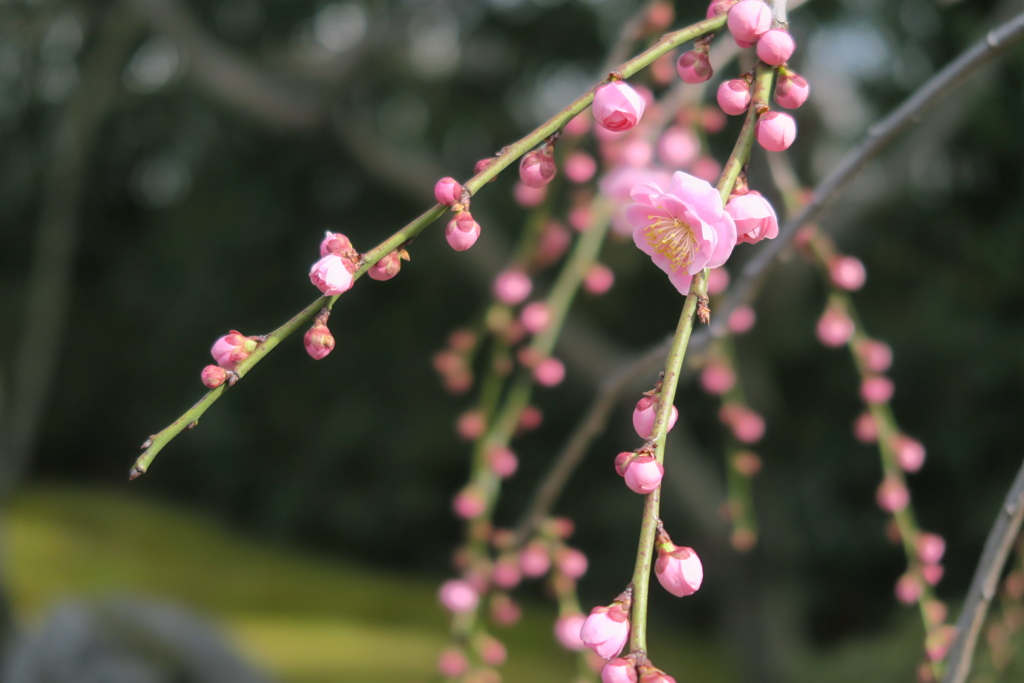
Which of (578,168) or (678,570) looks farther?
(578,168)

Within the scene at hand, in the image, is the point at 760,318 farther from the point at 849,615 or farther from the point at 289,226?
the point at 289,226

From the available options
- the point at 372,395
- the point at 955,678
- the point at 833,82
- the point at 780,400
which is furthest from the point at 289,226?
the point at 955,678

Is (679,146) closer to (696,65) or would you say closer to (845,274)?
(845,274)

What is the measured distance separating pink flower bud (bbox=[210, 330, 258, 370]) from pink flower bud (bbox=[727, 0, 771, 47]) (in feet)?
0.62

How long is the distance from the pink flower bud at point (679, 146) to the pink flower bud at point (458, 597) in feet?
1.14

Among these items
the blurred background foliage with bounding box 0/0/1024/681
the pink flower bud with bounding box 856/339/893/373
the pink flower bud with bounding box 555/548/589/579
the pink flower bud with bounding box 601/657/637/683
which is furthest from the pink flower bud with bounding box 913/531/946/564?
the blurred background foliage with bounding box 0/0/1024/681

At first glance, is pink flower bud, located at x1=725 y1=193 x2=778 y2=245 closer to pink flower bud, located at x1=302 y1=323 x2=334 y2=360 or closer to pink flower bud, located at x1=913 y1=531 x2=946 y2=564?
pink flower bud, located at x1=302 y1=323 x2=334 y2=360

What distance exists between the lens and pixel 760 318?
254 centimetres

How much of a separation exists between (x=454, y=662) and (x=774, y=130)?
50 centimetres

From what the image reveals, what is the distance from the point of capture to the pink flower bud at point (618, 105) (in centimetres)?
31

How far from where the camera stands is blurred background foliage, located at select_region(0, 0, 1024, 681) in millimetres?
2555

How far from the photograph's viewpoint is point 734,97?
0.33m

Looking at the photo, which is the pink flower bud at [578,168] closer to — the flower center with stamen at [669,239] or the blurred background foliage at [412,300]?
the flower center with stamen at [669,239]

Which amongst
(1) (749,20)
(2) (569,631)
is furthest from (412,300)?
(1) (749,20)
